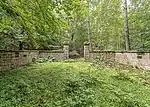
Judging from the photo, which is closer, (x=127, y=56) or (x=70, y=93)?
(x=70, y=93)

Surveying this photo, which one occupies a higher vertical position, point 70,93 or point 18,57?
point 18,57

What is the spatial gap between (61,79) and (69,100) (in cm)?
136

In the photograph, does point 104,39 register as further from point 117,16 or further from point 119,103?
point 119,103

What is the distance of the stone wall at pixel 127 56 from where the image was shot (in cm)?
630

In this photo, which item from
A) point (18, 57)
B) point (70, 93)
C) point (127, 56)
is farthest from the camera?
point (127, 56)

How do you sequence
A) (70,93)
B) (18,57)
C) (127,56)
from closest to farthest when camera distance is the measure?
(70,93) < (18,57) < (127,56)

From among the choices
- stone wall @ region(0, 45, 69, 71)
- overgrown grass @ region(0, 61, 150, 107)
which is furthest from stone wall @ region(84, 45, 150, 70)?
stone wall @ region(0, 45, 69, 71)

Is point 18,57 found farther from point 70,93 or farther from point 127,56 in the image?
point 127,56

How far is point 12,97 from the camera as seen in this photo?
318 centimetres

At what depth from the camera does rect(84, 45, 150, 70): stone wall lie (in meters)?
6.30

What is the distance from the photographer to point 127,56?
715 cm

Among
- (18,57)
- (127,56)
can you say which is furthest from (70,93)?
(127,56)

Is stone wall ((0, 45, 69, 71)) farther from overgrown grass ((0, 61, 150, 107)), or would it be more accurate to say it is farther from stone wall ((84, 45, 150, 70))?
stone wall ((84, 45, 150, 70))

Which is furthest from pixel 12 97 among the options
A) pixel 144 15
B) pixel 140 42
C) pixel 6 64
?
pixel 140 42
